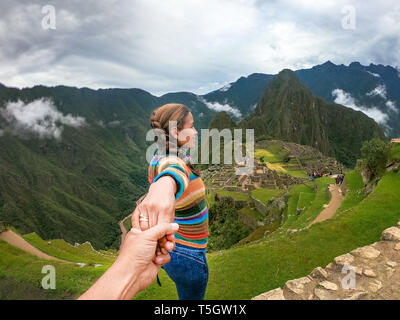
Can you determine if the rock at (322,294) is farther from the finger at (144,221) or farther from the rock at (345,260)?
the finger at (144,221)

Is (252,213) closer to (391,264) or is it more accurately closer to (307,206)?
(307,206)

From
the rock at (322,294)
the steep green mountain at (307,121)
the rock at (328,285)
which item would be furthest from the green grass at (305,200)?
the steep green mountain at (307,121)

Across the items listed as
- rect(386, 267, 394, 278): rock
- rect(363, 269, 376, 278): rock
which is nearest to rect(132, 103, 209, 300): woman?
rect(363, 269, 376, 278): rock

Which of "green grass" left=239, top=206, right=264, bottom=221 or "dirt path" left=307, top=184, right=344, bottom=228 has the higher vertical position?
"dirt path" left=307, top=184, right=344, bottom=228

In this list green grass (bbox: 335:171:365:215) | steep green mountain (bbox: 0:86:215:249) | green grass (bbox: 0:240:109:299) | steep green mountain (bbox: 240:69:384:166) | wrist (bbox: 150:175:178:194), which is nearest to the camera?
wrist (bbox: 150:175:178:194)

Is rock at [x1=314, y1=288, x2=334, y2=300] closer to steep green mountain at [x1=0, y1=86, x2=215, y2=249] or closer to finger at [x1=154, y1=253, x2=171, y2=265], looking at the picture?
finger at [x1=154, y1=253, x2=171, y2=265]
